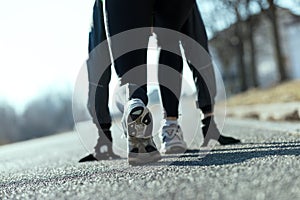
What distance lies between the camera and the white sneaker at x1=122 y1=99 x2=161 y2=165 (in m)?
2.77

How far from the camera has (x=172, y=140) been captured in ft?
11.6

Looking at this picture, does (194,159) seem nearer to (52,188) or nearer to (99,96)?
(52,188)

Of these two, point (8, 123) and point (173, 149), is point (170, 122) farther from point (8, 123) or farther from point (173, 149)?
point (8, 123)

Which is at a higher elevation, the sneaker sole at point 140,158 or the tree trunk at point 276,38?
the tree trunk at point 276,38

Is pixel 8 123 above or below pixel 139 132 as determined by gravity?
above

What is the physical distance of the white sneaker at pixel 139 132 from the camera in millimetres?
2768

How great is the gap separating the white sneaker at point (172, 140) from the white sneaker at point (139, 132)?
1.65 feet

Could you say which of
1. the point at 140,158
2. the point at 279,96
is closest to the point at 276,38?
the point at 279,96

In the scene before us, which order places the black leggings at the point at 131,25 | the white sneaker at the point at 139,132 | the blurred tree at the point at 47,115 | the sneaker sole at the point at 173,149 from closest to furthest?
1. the white sneaker at the point at 139,132
2. the black leggings at the point at 131,25
3. the sneaker sole at the point at 173,149
4. the blurred tree at the point at 47,115

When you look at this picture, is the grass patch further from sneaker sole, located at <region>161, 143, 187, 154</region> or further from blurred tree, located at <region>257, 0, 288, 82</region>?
sneaker sole, located at <region>161, 143, 187, 154</region>

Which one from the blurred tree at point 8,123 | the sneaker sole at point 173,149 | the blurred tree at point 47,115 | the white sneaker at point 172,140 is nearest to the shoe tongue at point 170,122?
the white sneaker at point 172,140

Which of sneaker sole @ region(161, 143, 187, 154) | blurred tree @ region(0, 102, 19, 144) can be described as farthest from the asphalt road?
blurred tree @ region(0, 102, 19, 144)

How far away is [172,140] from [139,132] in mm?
698

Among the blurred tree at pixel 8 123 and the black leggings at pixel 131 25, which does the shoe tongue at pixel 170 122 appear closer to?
the black leggings at pixel 131 25
